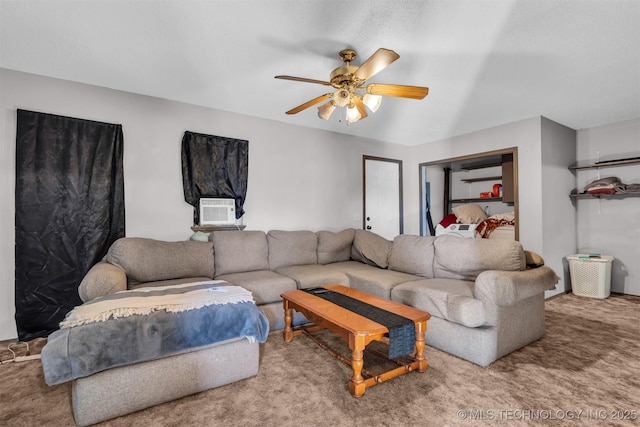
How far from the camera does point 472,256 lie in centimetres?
281

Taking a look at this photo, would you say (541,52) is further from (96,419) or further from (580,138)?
(96,419)

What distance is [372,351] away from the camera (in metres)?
2.34

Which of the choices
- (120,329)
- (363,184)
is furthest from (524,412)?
(363,184)

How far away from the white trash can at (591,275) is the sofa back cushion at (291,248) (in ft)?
12.3

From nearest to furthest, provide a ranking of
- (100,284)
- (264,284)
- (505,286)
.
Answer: (505,286)
(100,284)
(264,284)

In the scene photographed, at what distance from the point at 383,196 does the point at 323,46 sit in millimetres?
3464

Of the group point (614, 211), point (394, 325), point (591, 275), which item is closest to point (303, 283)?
point (394, 325)

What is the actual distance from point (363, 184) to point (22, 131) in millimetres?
4226

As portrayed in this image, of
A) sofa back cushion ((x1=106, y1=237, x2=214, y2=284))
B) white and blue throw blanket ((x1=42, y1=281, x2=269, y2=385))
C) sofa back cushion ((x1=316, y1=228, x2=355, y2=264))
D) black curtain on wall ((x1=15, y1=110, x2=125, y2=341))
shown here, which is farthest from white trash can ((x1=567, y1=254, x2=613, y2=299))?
black curtain on wall ((x1=15, y1=110, x2=125, y2=341))

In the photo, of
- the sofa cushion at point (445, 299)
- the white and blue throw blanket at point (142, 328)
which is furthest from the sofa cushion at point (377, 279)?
the white and blue throw blanket at point (142, 328)

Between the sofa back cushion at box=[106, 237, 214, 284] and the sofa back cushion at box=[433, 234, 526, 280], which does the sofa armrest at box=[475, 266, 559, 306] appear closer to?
the sofa back cushion at box=[433, 234, 526, 280]

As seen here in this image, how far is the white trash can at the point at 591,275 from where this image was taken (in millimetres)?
4105

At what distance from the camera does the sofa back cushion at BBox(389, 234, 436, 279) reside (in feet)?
10.5

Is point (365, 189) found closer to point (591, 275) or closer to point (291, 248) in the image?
point (291, 248)
